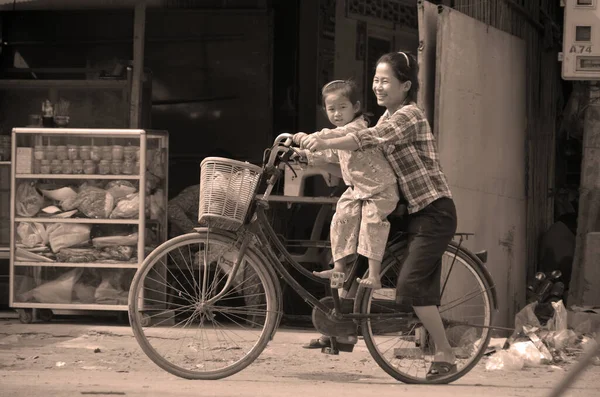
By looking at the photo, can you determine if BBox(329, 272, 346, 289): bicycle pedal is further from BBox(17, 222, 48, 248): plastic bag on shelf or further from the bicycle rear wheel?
BBox(17, 222, 48, 248): plastic bag on shelf

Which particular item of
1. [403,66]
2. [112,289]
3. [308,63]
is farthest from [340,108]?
[308,63]

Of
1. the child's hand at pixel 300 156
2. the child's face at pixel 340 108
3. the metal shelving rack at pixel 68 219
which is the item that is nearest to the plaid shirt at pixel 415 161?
the child's face at pixel 340 108

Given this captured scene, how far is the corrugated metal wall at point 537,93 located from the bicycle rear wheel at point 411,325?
8.50 ft

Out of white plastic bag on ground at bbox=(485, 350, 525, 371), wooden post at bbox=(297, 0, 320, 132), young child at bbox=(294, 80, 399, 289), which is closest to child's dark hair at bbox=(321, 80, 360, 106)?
A: young child at bbox=(294, 80, 399, 289)

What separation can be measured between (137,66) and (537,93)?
353cm

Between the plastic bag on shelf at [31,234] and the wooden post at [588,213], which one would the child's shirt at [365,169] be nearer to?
the wooden post at [588,213]

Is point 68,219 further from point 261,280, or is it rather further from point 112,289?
point 261,280

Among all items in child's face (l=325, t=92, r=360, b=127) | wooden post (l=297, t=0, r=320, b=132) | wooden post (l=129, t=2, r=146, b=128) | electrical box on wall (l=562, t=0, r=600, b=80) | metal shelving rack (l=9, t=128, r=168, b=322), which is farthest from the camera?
wooden post (l=297, t=0, r=320, b=132)

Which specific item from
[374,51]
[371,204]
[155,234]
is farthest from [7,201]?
[371,204]

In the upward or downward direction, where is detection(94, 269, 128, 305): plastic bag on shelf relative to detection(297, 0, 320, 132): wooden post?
downward

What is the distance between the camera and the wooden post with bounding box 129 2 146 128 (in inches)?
387

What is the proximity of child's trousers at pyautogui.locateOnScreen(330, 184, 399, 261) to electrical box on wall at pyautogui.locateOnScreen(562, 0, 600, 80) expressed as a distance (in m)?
2.68

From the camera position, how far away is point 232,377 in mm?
6445

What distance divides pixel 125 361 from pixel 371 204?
2.23 metres
